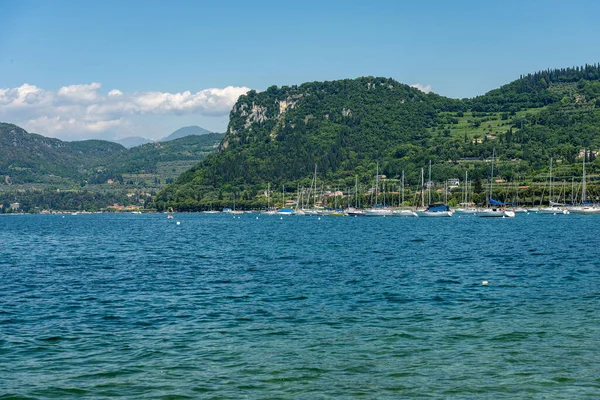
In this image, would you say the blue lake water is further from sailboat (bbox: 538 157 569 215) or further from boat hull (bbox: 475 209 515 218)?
sailboat (bbox: 538 157 569 215)

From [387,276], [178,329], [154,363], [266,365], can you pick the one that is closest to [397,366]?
[266,365]

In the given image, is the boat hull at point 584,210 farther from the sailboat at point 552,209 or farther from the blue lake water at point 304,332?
the blue lake water at point 304,332

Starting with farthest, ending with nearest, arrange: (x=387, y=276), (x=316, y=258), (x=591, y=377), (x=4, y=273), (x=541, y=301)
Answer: (x=316, y=258)
(x=4, y=273)
(x=387, y=276)
(x=541, y=301)
(x=591, y=377)

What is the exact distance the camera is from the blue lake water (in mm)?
16516

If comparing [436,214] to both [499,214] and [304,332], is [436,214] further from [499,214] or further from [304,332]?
[304,332]

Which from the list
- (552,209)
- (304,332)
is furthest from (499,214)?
(304,332)

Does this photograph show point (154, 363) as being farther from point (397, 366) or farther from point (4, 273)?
point (4, 273)

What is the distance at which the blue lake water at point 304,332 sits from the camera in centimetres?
1652

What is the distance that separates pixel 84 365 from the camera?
1839 cm

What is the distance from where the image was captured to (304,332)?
2223 centimetres

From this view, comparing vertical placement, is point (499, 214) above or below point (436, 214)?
above

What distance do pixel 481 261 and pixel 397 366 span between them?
3021 centimetres

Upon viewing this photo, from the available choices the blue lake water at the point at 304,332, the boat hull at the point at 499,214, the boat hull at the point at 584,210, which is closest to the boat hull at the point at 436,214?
the boat hull at the point at 499,214

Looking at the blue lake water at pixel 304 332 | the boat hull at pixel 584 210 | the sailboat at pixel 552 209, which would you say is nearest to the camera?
the blue lake water at pixel 304 332
